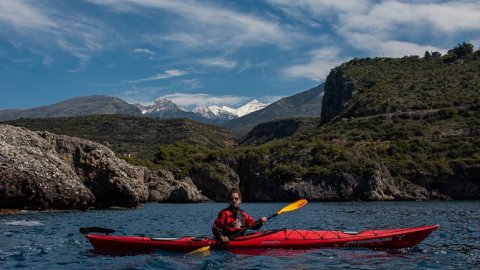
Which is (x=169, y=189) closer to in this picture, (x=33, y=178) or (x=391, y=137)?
(x=33, y=178)

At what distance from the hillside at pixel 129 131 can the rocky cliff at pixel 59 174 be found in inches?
3676

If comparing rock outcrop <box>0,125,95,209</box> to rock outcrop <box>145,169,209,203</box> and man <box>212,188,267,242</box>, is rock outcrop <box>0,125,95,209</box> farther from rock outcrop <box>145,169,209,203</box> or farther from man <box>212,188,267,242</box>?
rock outcrop <box>145,169,209,203</box>

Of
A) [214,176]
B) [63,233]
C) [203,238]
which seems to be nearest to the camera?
[203,238]

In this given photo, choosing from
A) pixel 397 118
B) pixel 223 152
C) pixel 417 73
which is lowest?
pixel 223 152

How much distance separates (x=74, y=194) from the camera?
37.0 metres

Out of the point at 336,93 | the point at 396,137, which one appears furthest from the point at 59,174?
the point at 336,93

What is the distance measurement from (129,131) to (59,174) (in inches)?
5640

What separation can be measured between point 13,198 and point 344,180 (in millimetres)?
45598

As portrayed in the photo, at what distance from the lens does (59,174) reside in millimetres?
35531

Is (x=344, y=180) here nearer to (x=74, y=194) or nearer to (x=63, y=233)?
(x=74, y=194)

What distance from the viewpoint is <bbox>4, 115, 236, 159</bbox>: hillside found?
503 ft

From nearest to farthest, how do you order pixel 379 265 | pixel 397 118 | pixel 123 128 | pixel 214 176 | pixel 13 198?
1. pixel 379 265
2. pixel 13 198
3. pixel 214 176
4. pixel 397 118
5. pixel 123 128

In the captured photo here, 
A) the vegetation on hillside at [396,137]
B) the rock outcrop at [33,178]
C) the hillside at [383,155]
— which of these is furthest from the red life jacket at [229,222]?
the vegetation on hillside at [396,137]

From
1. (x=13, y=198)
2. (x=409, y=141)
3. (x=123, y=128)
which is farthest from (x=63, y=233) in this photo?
(x=123, y=128)
